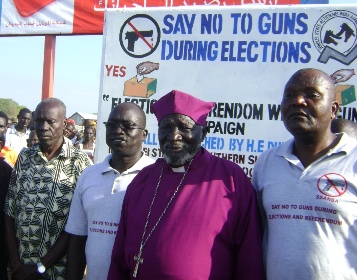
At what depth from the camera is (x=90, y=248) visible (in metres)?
2.70

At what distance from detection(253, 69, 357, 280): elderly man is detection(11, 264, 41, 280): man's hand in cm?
159

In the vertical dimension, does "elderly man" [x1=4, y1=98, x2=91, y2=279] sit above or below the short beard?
below

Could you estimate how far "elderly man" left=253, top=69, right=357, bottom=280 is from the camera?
203 cm

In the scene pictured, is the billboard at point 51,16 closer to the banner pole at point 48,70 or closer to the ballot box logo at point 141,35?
the banner pole at point 48,70

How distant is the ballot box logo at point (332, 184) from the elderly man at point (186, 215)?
354 mm

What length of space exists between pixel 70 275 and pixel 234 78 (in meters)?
1.78

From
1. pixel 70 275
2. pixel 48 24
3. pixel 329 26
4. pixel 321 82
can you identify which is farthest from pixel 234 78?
pixel 48 24

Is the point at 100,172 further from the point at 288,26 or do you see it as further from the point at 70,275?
the point at 288,26

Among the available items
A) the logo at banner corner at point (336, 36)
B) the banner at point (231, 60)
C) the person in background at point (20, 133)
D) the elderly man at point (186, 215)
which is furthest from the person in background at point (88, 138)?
the elderly man at point (186, 215)

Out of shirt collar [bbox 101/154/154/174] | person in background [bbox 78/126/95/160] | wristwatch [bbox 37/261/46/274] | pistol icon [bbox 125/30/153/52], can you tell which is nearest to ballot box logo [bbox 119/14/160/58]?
pistol icon [bbox 125/30/153/52]

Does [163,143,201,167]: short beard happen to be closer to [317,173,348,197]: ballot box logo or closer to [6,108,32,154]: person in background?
[317,173,348,197]: ballot box logo

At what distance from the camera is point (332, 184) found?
2100 mm

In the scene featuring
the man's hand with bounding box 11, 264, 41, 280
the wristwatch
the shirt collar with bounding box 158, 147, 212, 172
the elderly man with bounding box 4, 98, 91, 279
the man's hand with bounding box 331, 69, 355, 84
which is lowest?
the man's hand with bounding box 11, 264, 41, 280

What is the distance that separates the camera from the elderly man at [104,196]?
8.78 ft
